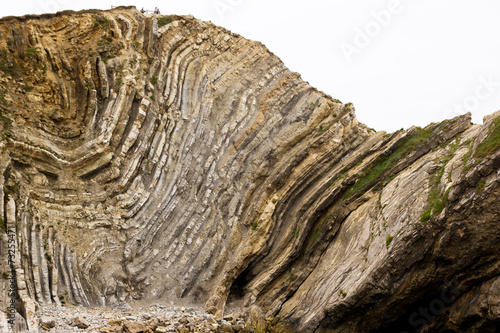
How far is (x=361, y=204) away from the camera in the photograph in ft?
66.1

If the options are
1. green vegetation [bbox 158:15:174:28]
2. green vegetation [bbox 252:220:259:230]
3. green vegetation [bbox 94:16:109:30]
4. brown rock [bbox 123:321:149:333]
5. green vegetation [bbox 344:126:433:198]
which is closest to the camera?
brown rock [bbox 123:321:149:333]

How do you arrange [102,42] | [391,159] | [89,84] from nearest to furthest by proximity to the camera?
1. [391,159]
2. [89,84]
3. [102,42]

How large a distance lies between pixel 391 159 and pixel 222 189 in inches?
419

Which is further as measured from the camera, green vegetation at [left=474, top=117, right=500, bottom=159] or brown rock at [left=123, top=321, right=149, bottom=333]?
brown rock at [left=123, top=321, right=149, bottom=333]

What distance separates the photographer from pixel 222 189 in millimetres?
25766

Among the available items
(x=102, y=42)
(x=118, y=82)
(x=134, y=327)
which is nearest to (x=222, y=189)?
(x=118, y=82)

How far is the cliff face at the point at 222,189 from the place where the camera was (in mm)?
14695

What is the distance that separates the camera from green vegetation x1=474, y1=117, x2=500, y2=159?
13344mm

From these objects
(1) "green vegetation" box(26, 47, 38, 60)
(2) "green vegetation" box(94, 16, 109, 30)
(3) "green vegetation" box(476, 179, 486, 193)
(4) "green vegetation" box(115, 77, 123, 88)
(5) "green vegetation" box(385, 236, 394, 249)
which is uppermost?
(2) "green vegetation" box(94, 16, 109, 30)

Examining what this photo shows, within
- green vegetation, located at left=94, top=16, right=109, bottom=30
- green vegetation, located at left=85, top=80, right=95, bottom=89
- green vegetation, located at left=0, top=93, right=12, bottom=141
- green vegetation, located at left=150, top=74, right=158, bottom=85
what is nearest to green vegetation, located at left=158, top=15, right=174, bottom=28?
green vegetation, located at left=94, top=16, right=109, bottom=30

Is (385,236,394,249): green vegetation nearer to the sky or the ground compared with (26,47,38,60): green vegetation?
nearer to the ground

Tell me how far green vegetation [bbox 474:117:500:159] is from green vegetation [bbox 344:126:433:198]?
6.01m

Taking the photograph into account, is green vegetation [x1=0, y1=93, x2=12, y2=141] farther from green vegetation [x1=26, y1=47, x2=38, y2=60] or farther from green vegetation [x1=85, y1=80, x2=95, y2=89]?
green vegetation [x1=85, y1=80, x2=95, y2=89]

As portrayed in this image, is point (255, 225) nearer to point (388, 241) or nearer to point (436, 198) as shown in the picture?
point (388, 241)
